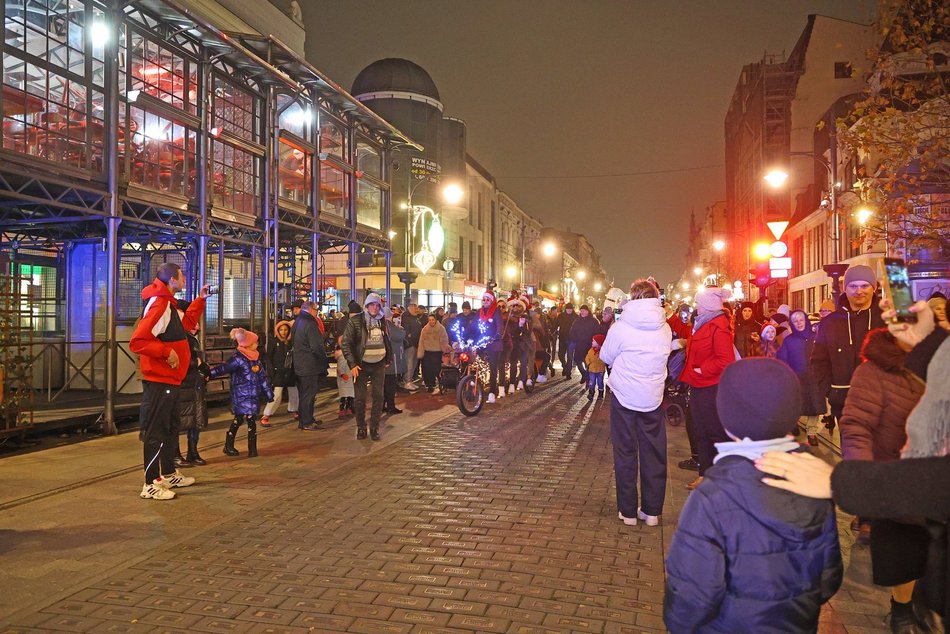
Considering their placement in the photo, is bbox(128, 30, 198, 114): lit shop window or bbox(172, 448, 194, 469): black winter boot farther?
bbox(128, 30, 198, 114): lit shop window

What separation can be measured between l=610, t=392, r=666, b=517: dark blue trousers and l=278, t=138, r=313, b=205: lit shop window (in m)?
15.6

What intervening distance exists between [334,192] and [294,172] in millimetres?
2658

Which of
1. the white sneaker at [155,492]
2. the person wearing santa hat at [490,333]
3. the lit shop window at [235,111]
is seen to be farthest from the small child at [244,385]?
the lit shop window at [235,111]

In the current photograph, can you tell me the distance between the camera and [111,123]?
37.8ft

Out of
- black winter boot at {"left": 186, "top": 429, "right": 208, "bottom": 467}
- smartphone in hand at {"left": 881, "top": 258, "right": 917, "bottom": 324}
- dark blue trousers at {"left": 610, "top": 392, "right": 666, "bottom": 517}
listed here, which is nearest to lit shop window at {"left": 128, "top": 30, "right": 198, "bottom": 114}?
black winter boot at {"left": 186, "top": 429, "right": 208, "bottom": 467}

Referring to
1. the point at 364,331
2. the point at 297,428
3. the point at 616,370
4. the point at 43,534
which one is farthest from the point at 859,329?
the point at 297,428

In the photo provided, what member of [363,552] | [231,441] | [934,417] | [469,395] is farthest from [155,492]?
[934,417]

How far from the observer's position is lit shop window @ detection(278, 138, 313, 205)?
20031 millimetres

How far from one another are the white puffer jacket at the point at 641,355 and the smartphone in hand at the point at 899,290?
3262mm

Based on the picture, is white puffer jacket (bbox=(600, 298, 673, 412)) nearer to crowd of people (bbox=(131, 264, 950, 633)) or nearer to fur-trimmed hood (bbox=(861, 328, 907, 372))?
crowd of people (bbox=(131, 264, 950, 633))

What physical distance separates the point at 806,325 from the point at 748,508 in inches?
337

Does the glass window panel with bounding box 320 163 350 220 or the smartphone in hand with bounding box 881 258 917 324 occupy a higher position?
the glass window panel with bounding box 320 163 350 220

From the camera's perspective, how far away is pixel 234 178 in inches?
685

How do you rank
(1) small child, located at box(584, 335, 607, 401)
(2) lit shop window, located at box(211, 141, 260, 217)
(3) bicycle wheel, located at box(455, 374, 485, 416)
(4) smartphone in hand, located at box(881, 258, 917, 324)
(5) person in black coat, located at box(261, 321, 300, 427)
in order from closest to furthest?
(4) smartphone in hand, located at box(881, 258, 917, 324), (5) person in black coat, located at box(261, 321, 300, 427), (3) bicycle wheel, located at box(455, 374, 485, 416), (1) small child, located at box(584, 335, 607, 401), (2) lit shop window, located at box(211, 141, 260, 217)
